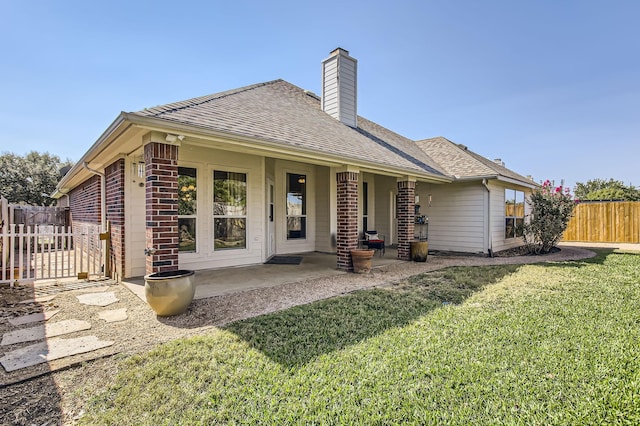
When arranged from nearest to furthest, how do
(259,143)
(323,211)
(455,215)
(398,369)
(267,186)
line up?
(398,369), (259,143), (267,186), (323,211), (455,215)

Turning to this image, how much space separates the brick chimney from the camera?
10.4 metres

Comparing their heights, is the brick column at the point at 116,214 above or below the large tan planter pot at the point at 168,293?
above

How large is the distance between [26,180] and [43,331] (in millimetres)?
32101

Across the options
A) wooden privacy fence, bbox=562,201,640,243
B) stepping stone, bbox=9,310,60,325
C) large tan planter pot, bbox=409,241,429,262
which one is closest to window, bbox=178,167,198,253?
stepping stone, bbox=9,310,60,325

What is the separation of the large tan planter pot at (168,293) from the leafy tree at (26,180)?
98.1ft

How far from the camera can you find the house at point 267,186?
4.62 meters

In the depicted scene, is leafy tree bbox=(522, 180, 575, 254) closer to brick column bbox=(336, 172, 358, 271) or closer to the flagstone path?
brick column bbox=(336, 172, 358, 271)

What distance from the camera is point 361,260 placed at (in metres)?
7.12

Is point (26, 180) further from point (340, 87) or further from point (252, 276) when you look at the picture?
point (252, 276)

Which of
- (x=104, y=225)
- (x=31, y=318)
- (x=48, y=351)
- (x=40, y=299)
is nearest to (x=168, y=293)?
(x=48, y=351)

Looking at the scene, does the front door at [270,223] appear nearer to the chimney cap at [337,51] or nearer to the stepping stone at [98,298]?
the stepping stone at [98,298]

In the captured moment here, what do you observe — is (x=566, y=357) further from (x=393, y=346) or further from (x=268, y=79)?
(x=268, y=79)

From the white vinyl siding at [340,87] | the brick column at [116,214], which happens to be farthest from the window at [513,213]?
the brick column at [116,214]

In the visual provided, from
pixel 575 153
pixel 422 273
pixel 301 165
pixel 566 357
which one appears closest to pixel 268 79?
pixel 301 165
